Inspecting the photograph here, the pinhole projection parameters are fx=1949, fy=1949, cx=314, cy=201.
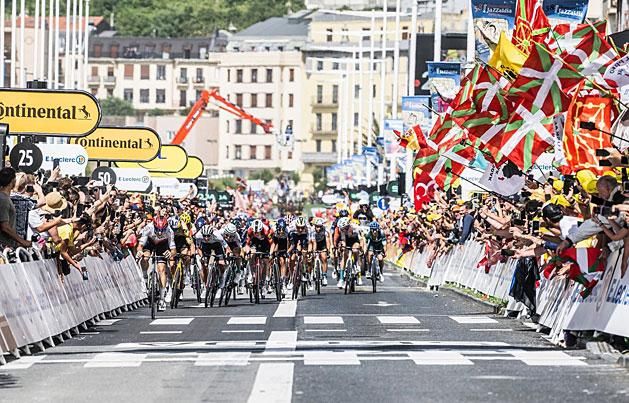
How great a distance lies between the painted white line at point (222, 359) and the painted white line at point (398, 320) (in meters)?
6.66

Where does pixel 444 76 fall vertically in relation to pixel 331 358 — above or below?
above

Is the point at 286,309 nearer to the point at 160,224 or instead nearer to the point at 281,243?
the point at 160,224

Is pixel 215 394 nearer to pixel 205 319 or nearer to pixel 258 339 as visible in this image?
pixel 258 339

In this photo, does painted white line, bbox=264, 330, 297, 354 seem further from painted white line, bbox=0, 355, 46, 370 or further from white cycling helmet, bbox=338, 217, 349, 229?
white cycling helmet, bbox=338, 217, 349, 229

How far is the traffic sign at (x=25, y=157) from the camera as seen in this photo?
29.3 meters

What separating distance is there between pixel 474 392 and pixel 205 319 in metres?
13.1

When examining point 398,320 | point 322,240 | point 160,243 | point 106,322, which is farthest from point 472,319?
point 322,240

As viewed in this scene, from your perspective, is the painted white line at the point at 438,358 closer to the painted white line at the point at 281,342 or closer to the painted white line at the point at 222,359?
the painted white line at the point at 281,342

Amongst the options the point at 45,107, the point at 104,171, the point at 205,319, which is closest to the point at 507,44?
the point at 205,319

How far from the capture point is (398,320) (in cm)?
2819

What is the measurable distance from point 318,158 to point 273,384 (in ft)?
596

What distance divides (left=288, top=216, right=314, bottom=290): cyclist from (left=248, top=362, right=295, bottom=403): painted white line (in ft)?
61.4

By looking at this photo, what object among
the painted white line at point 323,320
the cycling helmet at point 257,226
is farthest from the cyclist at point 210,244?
the painted white line at point 323,320

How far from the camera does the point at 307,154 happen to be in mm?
199000
